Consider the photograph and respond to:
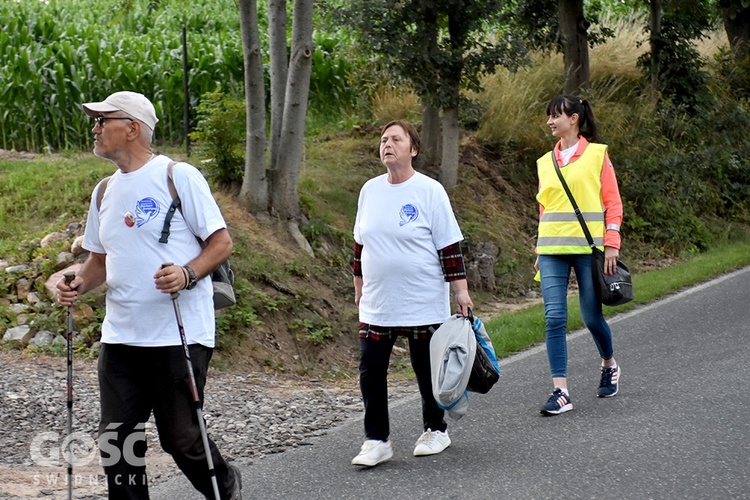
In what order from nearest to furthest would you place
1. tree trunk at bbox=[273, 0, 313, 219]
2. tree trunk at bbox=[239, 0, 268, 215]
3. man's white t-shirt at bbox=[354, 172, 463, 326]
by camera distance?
man's white t-shirt at bbox=[354, 172, 463, 326] → tree trunk at bbox=[239, 0, 268, 215] → tree trunk at bbox=[273, 0, 313, 219]

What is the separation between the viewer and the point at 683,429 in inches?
258

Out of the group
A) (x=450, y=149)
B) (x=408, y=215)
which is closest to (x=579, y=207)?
(x=408, y=215)

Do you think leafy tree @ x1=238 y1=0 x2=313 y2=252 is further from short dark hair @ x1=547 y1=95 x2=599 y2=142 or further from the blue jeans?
the blue jeans

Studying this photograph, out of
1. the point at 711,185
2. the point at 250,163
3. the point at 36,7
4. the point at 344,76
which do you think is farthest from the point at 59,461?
the point at 36,7

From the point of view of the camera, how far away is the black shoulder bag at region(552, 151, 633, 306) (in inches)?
279

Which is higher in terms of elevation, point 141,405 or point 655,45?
point 655,45

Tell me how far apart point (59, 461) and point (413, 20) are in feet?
29.8

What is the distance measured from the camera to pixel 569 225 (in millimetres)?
7211

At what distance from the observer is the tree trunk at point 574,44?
18.1m

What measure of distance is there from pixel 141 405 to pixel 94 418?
110 inches

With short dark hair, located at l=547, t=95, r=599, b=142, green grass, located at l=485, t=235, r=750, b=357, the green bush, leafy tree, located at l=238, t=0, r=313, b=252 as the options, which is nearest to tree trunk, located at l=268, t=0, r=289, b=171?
leafy tree, located at l=238, t=0, r=313, b=252

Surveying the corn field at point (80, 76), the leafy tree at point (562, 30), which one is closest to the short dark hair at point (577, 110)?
the corn field at point (80, 76)

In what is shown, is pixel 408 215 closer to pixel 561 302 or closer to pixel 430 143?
pixel 561 302

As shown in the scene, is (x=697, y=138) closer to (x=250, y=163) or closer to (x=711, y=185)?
(x=711, y=185)
